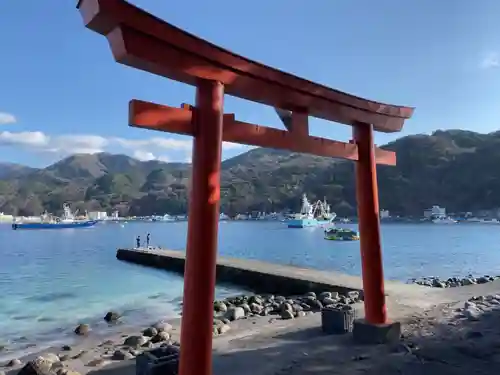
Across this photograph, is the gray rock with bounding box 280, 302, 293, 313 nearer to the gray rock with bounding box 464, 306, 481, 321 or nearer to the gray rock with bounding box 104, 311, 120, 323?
the gray rock with bounding box 464, 306, 481, 321

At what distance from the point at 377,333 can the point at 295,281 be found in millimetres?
9100

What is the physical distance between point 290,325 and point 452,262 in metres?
24.9

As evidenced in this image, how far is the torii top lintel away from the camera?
304cm

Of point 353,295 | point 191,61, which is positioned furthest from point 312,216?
point 191,61

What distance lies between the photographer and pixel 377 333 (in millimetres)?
5383

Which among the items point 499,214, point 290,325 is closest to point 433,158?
point 499,214

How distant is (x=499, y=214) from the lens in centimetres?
7688

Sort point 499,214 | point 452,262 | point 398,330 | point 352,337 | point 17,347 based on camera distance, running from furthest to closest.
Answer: point 499,214 → point 452,262 → point 17,347 → point 352,337 → point 398,330

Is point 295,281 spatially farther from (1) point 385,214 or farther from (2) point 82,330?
(1) point 385,214

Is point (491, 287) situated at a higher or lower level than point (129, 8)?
lower

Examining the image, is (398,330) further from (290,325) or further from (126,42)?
(126,42)

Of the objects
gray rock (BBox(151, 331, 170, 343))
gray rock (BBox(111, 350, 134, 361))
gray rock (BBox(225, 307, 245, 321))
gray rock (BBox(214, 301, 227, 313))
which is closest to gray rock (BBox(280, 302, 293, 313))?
gray rock (BBox(225, 307, 245, 321))

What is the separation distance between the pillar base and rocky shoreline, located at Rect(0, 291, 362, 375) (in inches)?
56.7

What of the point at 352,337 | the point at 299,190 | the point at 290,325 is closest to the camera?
the point at 352,337
